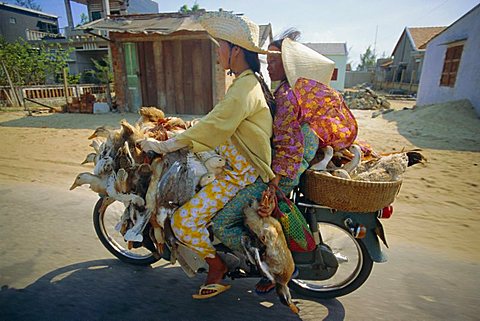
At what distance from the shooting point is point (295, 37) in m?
2.30

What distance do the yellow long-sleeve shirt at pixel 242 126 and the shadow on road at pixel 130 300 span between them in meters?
1.09

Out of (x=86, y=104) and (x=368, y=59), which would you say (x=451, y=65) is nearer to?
(x=86, y=104)

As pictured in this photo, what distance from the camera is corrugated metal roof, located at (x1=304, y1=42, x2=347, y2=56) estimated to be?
31.6 m

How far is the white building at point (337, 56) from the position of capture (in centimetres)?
2980

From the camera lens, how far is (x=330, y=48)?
33.4 metres

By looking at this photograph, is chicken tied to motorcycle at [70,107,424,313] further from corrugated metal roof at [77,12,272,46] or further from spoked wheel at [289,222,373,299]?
corrugated metal roof at [77,12,272,46]

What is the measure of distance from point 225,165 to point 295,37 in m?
1.20

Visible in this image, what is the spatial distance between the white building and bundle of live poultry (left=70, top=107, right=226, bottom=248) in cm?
2796

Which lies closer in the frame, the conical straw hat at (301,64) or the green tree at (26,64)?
the conical straw hat at (301,64)

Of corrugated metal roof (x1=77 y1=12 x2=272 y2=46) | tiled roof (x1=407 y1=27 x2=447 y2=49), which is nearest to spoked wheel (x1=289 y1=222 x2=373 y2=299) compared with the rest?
corrugated metal roof (x1=77 y1=12 x2=272 y2=46)

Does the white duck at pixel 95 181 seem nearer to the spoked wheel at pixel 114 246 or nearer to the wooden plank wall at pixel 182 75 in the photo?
the spoked wheel at pixel 114 246

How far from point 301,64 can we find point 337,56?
3261cm

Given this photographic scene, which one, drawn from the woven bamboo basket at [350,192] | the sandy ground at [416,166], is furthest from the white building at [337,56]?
the woven bamboo basket at [350,192]

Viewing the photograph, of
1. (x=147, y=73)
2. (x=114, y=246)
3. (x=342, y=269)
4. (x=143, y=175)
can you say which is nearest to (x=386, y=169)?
(x=342, y=269)
